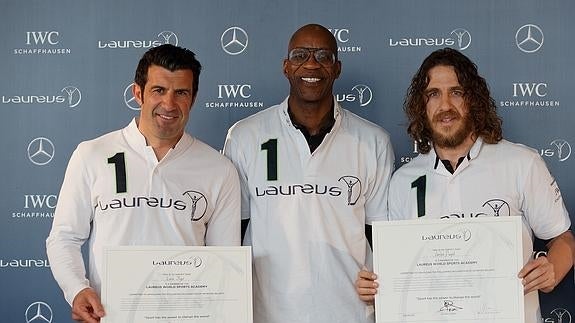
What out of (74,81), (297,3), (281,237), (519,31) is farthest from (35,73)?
(519,31)

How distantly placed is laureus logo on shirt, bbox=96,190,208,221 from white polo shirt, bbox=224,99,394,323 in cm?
23

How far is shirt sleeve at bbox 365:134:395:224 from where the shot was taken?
268cm

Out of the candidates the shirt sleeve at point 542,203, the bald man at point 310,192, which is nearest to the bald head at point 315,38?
the bald man at point 310,192

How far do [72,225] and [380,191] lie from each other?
1.04 metres

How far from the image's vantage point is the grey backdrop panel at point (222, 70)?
309 centimetres

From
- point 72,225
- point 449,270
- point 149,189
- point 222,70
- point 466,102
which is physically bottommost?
point 449,270

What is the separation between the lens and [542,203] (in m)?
2.45

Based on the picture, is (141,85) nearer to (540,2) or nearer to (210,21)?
(210,21)

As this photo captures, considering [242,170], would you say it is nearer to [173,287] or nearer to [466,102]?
[173,287]

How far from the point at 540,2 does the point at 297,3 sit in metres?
0.98

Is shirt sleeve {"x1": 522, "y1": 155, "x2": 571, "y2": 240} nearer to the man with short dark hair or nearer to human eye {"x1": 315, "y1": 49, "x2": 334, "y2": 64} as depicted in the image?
human eye {"x1": 315, "y1": 49, "x2": 334, "y2": 64}

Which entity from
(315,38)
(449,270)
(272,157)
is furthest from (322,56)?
(449,270)

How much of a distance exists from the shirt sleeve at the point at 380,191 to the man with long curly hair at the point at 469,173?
0.07 meters
